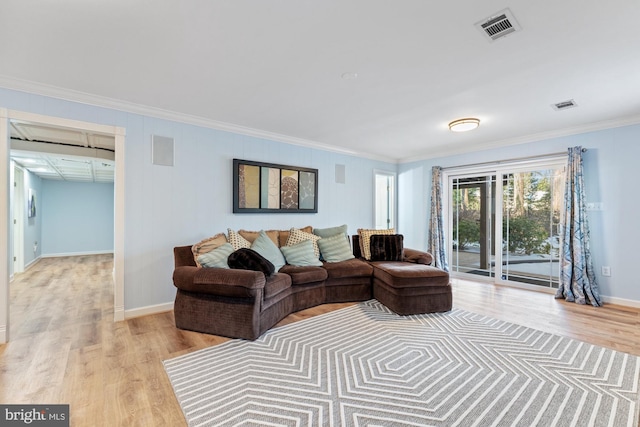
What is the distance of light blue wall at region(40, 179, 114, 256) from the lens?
303 inches

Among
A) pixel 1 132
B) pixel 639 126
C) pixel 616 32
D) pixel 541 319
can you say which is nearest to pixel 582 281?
pixel 541 319

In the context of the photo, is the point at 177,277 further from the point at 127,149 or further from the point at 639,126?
the point at 639,126

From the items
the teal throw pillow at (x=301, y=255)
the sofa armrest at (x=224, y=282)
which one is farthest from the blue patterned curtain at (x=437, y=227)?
the sofa armrest at (x=224, y=282)

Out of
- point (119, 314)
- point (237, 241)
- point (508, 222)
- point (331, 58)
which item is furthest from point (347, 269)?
point (508, 222)

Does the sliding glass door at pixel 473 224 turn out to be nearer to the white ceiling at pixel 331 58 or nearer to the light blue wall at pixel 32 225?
the white ceiling at pixel 331 58

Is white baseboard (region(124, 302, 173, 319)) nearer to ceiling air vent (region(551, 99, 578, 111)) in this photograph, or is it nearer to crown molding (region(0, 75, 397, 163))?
crown molding (region(0, 75, 397, 163))

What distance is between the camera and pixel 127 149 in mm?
→ 3195

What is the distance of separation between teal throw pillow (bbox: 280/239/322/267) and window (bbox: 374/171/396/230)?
2.49 metres

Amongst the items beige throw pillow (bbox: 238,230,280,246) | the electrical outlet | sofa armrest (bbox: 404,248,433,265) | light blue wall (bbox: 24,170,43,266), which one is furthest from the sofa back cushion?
light blue wall (bbox: 24,170,43,266)

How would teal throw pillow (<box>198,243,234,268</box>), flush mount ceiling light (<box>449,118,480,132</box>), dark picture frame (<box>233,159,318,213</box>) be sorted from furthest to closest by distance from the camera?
dark picture frame (<box>233,159,318,213</box>), flush mount ceiling light (<box>449,118,480,132</box>), teal throw pillow (<box>198,243,234,268</box>)

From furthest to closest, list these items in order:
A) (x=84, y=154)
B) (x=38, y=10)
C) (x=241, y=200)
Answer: (x=84, y=154)
(x=241, y=200)
(x=38, y=10)

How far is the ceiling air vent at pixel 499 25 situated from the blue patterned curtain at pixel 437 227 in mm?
3680

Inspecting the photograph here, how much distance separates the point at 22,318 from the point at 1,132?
6.60 ft

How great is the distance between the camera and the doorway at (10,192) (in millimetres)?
2586
